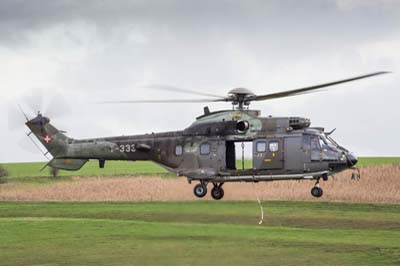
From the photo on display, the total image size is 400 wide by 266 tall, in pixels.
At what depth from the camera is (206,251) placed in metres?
49.1

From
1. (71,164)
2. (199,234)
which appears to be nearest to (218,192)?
(71,164)

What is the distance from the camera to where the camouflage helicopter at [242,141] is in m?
39.3

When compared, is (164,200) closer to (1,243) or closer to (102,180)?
(102,180)

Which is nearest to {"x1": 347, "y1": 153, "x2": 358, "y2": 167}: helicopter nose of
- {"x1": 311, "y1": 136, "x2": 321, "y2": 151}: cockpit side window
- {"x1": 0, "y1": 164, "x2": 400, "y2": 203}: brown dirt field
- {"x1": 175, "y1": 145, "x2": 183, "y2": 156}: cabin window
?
{"x1": 311, "y1": 136, "x2": 321, "y2": 151}: cockpit side window

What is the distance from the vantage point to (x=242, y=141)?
131 ft

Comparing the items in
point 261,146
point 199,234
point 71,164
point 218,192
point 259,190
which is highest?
point 261,146

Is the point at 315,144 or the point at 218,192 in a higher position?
the point at 315,144

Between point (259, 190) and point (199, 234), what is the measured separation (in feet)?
82.4

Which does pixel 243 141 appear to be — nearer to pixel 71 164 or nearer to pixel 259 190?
pixel 71 164

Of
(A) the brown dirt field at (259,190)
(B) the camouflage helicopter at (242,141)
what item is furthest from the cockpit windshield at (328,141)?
(A) the brown dirt field at (259,190)

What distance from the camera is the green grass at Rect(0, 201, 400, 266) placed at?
47594 mm

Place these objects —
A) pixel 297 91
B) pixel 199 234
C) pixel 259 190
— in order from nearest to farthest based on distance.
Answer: pixel 297 91 < pixel 199 234 < pixel 259 190

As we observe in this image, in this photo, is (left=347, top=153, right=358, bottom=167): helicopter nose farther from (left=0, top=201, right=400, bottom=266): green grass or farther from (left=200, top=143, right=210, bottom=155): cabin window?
(left=0, top=201, right=400, bottom=266): green grass

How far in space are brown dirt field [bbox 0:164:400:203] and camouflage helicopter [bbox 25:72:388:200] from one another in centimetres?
2966
